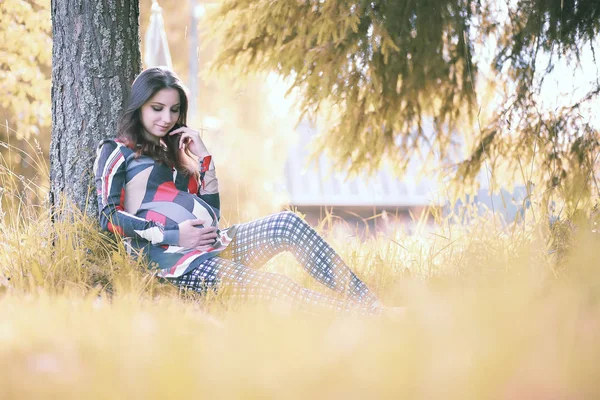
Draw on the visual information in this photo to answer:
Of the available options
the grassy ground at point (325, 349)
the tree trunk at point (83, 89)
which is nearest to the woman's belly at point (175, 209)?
the tree trunk at point (83, 89)

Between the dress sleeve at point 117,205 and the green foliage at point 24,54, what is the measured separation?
3908 mm

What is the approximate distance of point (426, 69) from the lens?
10.7 ft

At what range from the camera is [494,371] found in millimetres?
970

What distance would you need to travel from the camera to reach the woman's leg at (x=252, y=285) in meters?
1.93

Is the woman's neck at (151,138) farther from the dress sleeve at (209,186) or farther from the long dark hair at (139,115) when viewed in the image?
the dress sleeve at (209,186)

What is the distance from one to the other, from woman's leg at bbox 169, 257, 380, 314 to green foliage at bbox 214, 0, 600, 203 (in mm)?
1318

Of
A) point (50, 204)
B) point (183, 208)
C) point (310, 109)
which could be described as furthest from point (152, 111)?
point (310, 109)

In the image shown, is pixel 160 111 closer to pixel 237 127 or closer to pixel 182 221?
pixel 182 221

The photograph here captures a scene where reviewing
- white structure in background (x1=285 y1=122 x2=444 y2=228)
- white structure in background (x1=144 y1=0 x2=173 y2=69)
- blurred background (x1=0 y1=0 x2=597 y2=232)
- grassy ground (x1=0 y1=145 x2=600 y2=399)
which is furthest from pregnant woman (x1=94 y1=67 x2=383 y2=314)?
white structure in background (x1=285 y1=122 x2=444 y2=228)

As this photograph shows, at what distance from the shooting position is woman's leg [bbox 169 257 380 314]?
1.93 metres

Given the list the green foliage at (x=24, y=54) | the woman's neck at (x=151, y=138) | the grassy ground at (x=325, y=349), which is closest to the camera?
the grassy ground at (x=325, y=349)

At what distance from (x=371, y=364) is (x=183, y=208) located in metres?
1.49

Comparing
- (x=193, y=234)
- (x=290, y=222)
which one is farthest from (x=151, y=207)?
(x=290, y=222)

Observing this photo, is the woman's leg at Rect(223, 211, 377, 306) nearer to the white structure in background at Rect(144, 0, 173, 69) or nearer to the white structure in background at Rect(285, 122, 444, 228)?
the white structure in background at Rect(144, 0, 173, 69)
